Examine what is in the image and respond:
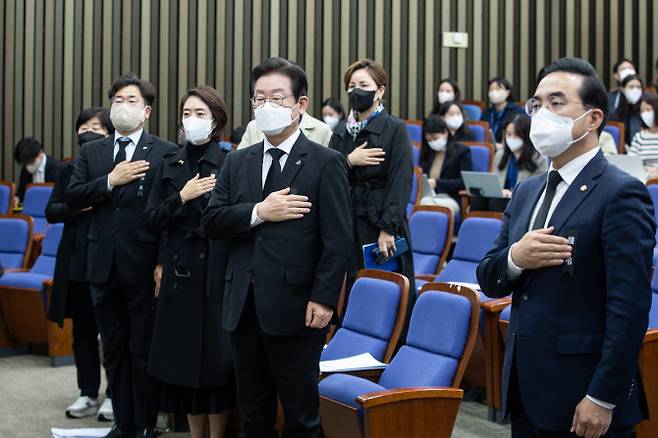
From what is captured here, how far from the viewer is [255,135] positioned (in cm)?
408

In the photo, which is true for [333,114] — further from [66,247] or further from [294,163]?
[294,163]

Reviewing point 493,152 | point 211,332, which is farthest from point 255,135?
point 493,152

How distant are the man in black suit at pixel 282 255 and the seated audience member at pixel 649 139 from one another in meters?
3.84

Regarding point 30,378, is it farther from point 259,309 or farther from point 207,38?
point 207,38

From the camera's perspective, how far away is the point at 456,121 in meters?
7.64

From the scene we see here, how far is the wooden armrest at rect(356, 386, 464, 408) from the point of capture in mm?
2807

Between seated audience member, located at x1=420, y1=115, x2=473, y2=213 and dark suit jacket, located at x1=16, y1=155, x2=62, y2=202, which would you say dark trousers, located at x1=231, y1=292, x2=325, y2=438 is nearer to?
seated audience member, located at x1=420, y1=115, x2=473, y2=213

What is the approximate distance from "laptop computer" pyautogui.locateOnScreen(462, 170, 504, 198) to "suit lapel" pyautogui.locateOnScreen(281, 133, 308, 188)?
11.4 ft

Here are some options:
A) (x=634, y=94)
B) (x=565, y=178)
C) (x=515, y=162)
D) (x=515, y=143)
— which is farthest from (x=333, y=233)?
(x=634, y=94)

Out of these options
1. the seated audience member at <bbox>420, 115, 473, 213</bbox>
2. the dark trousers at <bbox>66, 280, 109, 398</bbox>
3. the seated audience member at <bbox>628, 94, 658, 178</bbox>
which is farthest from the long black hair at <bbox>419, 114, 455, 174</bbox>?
the dark trousers at <bbox>66, 280, 109, 398</bbox>

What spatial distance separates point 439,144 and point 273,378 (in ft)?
14.1

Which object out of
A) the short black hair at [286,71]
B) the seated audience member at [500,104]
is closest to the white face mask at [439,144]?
the seated audience member at [500,104]

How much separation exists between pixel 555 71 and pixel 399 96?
24.9 feet

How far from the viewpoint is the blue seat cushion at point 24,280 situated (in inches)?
217
